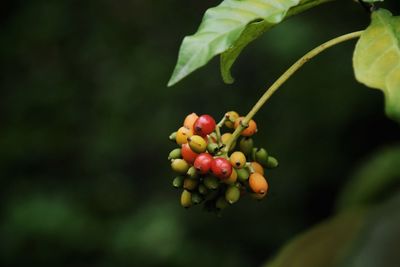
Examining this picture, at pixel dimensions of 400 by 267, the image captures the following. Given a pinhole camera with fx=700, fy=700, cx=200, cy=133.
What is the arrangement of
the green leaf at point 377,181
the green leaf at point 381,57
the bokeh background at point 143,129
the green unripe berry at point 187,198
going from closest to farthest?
the green leaf at point 381,57
the green unripe berry at point 187,198
the green leaf at point 377,181
the bokeh background at point 143,129

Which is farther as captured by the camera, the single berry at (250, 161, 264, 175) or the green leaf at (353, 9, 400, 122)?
the single berry at (250, 161, 264, 175)

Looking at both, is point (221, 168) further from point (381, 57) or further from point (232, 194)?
point (381, 57)

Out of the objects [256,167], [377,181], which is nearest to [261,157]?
[256,167]

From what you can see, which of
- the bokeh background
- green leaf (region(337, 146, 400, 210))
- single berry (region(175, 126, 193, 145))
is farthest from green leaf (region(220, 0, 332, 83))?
the bokeh background

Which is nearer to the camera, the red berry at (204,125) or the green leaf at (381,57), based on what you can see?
the green leaf at (381,57)

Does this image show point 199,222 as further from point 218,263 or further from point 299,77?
point 299,77

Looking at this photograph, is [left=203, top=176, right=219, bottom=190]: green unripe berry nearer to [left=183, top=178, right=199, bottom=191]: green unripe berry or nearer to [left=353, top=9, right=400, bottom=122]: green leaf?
[left=183, top=178, right=199, bottom=191]: green unripe berry

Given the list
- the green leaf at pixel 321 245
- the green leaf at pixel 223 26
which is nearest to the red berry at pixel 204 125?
the green leaf at pixel 223 26

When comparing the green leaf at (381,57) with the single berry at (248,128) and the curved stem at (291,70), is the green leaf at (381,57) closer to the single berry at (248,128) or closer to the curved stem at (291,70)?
the curved stem at (291,70)
